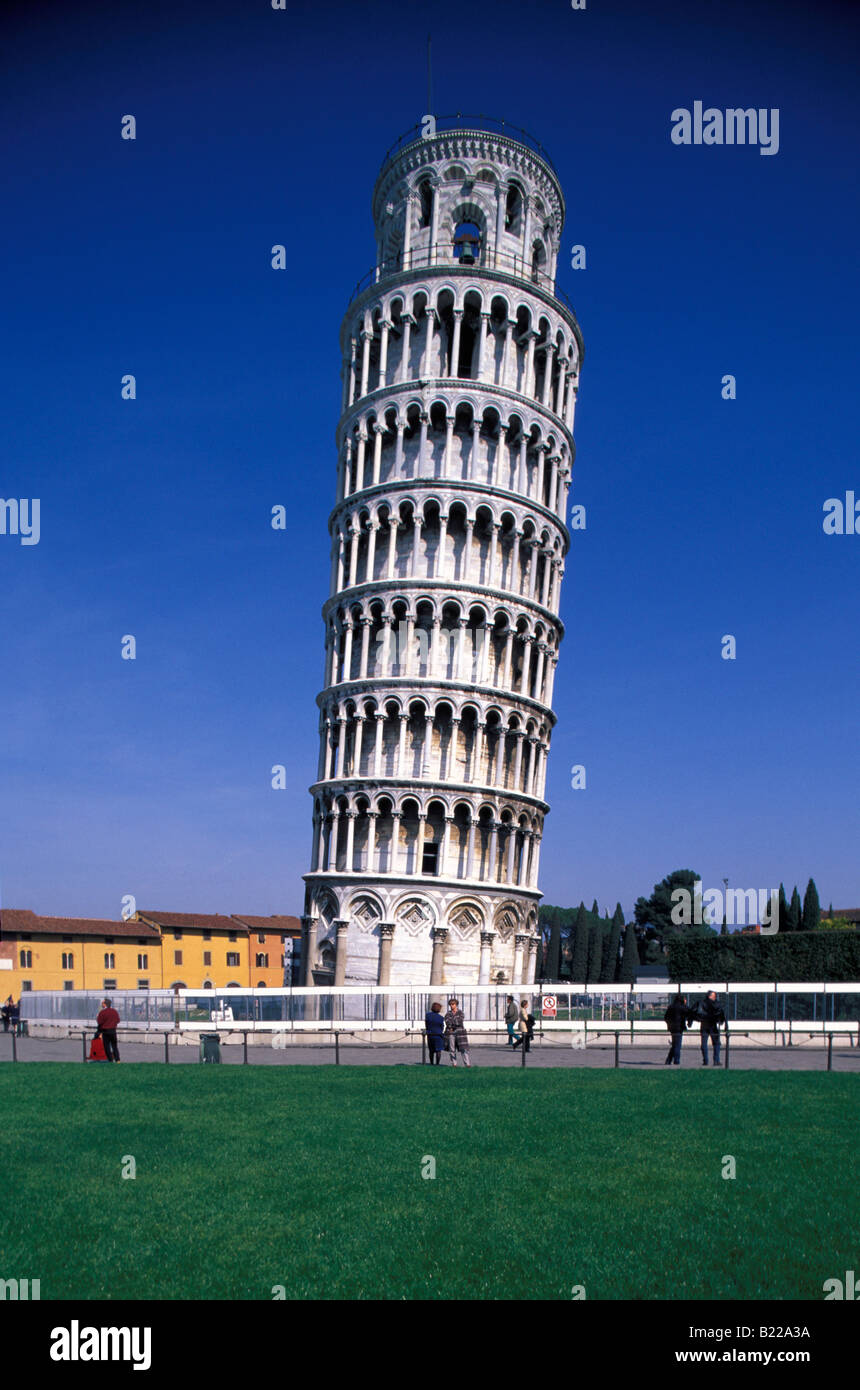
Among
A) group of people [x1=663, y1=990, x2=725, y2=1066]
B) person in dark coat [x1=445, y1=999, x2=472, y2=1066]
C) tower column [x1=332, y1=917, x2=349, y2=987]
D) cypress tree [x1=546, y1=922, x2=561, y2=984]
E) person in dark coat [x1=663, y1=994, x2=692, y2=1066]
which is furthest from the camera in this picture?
cypress tree [x1=546, y1=922, x2=561, y2=984]

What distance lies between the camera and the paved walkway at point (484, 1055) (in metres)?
24.9

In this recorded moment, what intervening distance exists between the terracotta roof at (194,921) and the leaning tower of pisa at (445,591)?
50944mm

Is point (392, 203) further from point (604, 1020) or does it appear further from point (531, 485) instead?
point (604, 1020)

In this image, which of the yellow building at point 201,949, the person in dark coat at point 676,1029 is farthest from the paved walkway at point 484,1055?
the yellow building at point 201,949

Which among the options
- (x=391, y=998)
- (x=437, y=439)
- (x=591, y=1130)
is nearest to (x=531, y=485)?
(x=437, y=439)

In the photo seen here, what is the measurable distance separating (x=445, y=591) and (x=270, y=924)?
6547 centimetres

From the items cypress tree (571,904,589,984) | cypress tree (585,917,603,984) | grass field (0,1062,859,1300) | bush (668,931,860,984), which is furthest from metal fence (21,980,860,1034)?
cypress tree (571,904,589,984)

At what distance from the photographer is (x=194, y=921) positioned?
96.7m

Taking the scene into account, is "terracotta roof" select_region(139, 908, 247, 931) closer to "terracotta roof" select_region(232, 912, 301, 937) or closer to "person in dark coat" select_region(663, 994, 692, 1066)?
"terracotta roof" select_region(232, 912, 301, 937)

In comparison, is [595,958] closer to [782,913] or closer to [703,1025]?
[782,913]

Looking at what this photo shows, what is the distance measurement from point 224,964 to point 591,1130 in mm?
89285

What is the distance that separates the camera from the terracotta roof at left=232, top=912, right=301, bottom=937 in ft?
333

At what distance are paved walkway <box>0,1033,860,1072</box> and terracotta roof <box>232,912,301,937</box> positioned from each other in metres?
69.2

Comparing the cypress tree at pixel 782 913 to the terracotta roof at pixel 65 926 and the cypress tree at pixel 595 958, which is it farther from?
the terracotta roof at pixel 65 926
